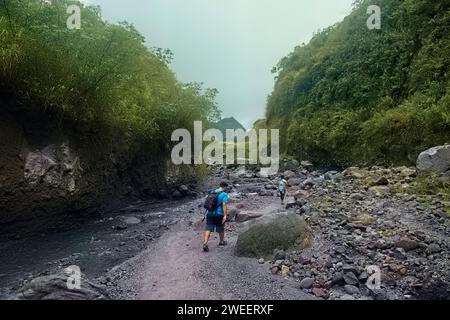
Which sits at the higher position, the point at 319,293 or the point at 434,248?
the point at 434,248

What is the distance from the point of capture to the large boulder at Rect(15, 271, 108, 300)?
549 cm

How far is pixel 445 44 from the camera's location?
1670 cm

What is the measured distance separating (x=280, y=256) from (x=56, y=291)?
4.40 meters

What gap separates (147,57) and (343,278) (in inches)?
687

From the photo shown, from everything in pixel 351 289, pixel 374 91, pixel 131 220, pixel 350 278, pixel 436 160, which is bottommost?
pixel 131 220

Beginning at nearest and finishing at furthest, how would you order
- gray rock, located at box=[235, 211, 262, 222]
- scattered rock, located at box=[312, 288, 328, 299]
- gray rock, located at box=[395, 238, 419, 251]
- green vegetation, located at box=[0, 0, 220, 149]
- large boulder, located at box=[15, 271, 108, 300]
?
large boulder, located at box=[15, 271, 108, 300] < scattered rock, located at box=[312, 288, 328, 299] < gray rock, located at box=[395, 238, 419, 251] < green vegetation, located at box=[0, 0, 220, 149] < gray rock, located at box=[235, 211, 262, 222]

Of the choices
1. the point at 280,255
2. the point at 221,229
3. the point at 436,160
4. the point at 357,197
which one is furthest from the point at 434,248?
the point at 436,160

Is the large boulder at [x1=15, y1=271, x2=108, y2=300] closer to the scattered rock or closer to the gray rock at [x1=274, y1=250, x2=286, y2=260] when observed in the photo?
the gray rock at [x1=274, y1=250, x2=286, y2=260]

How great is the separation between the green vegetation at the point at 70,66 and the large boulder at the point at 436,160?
1141cm

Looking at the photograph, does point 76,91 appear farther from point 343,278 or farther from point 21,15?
point 343,278

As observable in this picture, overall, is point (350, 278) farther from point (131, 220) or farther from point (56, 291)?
point (131, 220)

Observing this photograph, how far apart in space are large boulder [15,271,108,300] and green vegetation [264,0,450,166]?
14.5 meters

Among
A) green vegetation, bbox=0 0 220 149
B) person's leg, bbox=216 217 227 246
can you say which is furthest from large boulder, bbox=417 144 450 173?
green vegetation, bbox=0 0 220 149

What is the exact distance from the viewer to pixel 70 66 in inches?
424
